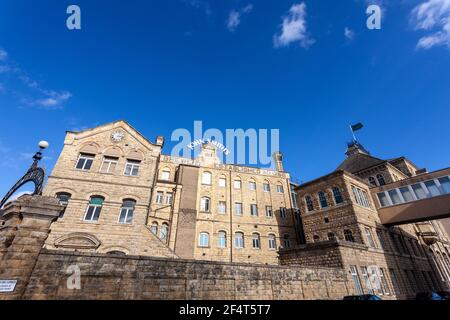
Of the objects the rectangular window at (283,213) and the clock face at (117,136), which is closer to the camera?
the clock face at (117,136)

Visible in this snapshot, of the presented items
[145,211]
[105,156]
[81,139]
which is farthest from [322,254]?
[81,139]

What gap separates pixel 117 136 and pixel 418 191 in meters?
27.6

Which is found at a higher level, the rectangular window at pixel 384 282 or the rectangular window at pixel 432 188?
the rectangular window at pixel 432 188

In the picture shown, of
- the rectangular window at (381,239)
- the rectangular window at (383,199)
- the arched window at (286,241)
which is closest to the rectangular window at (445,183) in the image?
the rectangular window at (383,199)

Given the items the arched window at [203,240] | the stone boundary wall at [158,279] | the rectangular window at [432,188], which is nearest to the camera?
the stone boundary wall at [158,279]

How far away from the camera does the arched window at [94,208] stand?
50.3 feet

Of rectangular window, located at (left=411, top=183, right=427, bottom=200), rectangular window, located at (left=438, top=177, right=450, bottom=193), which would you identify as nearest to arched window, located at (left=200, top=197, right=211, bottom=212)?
Answer: rectangular window, located at (left=411, top=183, right=427, bottom=200)

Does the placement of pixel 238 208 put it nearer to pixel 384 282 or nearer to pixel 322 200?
pixel 322 200

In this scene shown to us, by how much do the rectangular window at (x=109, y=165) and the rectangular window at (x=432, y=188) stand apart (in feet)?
89.3

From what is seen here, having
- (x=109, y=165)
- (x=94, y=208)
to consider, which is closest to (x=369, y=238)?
(x=94, y=208)

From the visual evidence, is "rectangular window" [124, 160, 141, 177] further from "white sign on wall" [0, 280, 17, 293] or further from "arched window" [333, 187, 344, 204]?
"arched window" [333, 187, 344, 204]

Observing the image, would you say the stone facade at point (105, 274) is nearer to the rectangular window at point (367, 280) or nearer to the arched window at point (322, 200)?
the rectangular window at point (367, 280)
